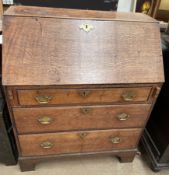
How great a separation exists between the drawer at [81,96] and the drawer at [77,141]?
285 millimetres

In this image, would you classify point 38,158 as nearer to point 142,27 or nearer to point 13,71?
point 13,71

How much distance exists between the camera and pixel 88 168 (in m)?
1.47

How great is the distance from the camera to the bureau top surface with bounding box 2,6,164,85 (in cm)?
94

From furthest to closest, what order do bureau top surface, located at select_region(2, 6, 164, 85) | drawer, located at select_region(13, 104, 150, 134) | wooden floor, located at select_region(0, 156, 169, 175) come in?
wooden floor, located at select_region(0, 156, 169, 175) < drawer, located at select_region(13, 104, 150, 134) < bureau top surface, located at select_region(2, 6, 164, 85)


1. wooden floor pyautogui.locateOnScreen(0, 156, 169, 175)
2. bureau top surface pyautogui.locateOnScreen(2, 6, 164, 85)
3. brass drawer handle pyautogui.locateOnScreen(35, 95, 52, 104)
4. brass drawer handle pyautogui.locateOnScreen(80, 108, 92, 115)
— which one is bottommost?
wooden floor pyautogui.locateOnScreen(0, 156, 169, 175)

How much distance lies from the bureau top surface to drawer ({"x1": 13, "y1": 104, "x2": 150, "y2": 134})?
0.20 metres

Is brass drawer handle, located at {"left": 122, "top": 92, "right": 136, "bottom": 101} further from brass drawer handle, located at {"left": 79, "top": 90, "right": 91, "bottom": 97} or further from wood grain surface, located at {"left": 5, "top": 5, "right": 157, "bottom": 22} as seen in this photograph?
wood grain surface, located at {"left": 5, "top": 5, "right": 157, "bottom": 22}

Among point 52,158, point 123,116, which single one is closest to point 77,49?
point 123,116

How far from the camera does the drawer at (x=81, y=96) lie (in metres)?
0.98

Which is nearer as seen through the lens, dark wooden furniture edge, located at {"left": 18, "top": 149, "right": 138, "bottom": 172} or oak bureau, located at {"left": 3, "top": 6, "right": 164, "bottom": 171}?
oak bureau, located at {"left": 3, "top": 6, "right": 164, "bottom": 171}

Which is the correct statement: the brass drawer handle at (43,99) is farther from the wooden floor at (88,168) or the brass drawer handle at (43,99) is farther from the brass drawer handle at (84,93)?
the wooden floor at (88,168)

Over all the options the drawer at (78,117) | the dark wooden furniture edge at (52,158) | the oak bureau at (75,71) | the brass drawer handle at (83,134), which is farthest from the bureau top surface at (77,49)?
the dark wooden furniture edge at (52,158)

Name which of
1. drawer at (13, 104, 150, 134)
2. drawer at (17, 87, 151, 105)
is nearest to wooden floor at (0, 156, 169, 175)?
drawer at (13, 104, 150, 134)

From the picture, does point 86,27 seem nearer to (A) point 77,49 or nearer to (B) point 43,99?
(A) point 77,49
